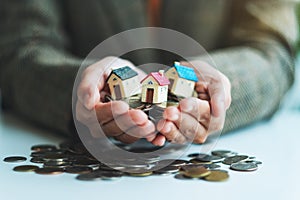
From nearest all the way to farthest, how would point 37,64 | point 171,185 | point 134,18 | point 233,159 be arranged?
point 171,185 → point 233,159 → point 37,64 → point 134,18

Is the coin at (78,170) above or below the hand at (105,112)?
below

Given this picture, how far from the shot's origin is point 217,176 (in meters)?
0.73

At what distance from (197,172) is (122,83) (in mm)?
157

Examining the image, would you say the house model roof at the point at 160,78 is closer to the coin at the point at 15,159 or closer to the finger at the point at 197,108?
the finger at the point at 197,108

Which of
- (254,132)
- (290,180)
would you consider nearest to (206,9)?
(254,132)

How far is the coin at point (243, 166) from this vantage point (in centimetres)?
77

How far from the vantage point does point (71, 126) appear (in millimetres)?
907

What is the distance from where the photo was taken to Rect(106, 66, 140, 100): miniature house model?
28.7 inches

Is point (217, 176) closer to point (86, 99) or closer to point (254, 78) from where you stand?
point (86, 99)

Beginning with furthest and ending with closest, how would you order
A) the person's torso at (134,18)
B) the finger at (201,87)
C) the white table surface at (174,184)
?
the person's torso at (134,18) < the finger at (201,87) < the white table surface at (174,184)

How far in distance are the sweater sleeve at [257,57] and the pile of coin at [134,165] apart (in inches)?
6.0

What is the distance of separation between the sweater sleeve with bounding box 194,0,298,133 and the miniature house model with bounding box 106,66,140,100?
0.24 m

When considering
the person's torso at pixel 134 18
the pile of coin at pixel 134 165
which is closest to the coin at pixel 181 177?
the pile of coin at pixel 134 165

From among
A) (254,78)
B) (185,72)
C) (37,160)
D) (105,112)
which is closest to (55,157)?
(37,160)
